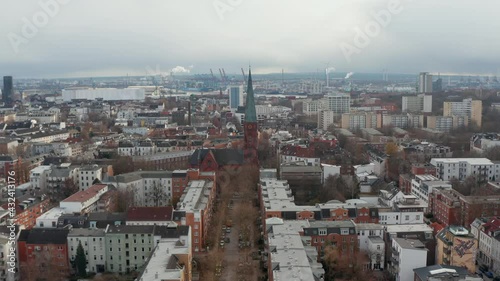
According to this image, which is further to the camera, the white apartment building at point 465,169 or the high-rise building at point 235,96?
the high-rise building at point 235,96

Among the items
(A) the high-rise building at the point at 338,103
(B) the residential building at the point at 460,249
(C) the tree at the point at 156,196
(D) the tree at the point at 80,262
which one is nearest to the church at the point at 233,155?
(C) the tree at the point at 156,196

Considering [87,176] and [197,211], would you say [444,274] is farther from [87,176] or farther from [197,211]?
[87,176]

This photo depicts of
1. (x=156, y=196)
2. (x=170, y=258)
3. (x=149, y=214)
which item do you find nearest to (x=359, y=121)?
(x=156, y=196)

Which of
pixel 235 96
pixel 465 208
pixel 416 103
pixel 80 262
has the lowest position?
pixel 80 262

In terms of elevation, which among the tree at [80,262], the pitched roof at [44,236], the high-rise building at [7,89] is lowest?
the tree at [80,262]

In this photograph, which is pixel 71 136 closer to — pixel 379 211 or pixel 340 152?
pixel 340 152

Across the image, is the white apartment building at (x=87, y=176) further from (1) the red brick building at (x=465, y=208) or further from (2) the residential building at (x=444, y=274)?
(2) the residential building at (x=444, y=274)
